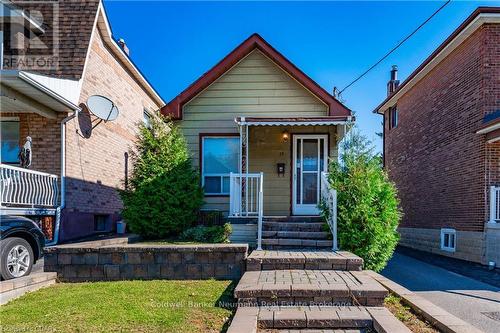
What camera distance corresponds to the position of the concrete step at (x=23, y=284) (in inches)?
168

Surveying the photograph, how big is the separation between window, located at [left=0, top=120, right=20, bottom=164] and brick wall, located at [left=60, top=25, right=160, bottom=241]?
1.25 meters

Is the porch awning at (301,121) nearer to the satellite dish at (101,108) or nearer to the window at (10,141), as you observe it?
the satellite dish at (101,108)

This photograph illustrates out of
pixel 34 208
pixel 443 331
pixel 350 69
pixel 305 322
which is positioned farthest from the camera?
pixel 350 69

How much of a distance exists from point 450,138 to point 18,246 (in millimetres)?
11346

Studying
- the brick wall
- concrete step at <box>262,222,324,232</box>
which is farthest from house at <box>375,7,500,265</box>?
the brick wall

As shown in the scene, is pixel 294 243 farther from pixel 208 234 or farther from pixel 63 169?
pixel 63 169

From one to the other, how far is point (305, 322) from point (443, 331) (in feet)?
4.50

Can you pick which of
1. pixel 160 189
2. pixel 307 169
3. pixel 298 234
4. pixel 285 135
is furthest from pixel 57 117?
pixel 307 169

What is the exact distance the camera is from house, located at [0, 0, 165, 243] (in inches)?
259

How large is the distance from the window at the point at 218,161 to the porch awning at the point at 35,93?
325cm

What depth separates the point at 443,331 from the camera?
3.29 meters

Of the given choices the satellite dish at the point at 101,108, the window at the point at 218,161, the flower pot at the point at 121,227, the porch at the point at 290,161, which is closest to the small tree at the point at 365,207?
the porch at the point at 290,161

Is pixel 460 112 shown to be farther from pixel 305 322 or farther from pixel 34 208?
pixel 34 208

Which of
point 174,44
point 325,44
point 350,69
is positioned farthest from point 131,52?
point 350,69
